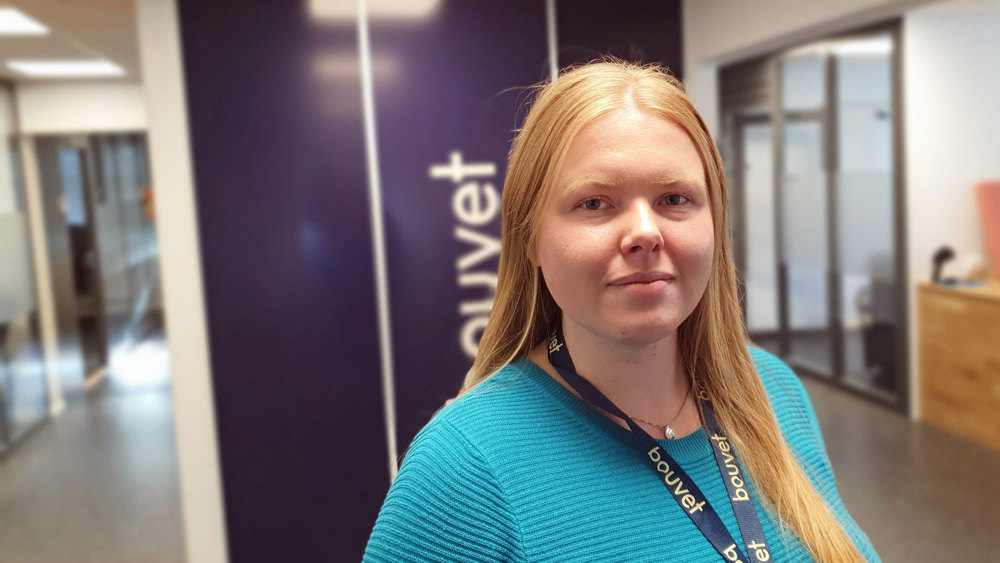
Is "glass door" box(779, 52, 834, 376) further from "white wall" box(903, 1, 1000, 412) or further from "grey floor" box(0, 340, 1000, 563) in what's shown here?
"white wall" box(903, 1, 1000, 412)

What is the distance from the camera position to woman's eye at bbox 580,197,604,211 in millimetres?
940

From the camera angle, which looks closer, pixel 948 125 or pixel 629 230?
pixel 629 230

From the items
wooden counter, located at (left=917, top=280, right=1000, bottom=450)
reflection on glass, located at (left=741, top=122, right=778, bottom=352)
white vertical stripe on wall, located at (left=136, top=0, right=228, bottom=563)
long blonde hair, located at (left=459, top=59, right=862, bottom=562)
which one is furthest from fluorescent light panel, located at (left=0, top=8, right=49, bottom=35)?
wooden counter, located at (left=917, top=280, right=1000, bottom=450)

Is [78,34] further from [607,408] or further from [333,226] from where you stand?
[607,408]

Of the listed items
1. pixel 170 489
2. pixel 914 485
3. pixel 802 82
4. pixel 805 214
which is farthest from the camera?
pixel 805 214

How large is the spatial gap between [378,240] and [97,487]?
10.6ft

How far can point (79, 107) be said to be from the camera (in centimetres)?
774

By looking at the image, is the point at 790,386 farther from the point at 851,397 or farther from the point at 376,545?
the point at 851,397

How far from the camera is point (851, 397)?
20.2 ft

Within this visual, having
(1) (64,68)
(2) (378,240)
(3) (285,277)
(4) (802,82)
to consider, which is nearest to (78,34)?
(1) (64,68)

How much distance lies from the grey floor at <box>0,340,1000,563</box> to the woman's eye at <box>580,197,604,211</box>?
10.9 ft

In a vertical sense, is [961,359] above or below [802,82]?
below

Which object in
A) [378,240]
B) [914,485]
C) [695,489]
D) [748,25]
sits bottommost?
[914,485]

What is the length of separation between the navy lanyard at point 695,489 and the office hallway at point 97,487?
3.62m
